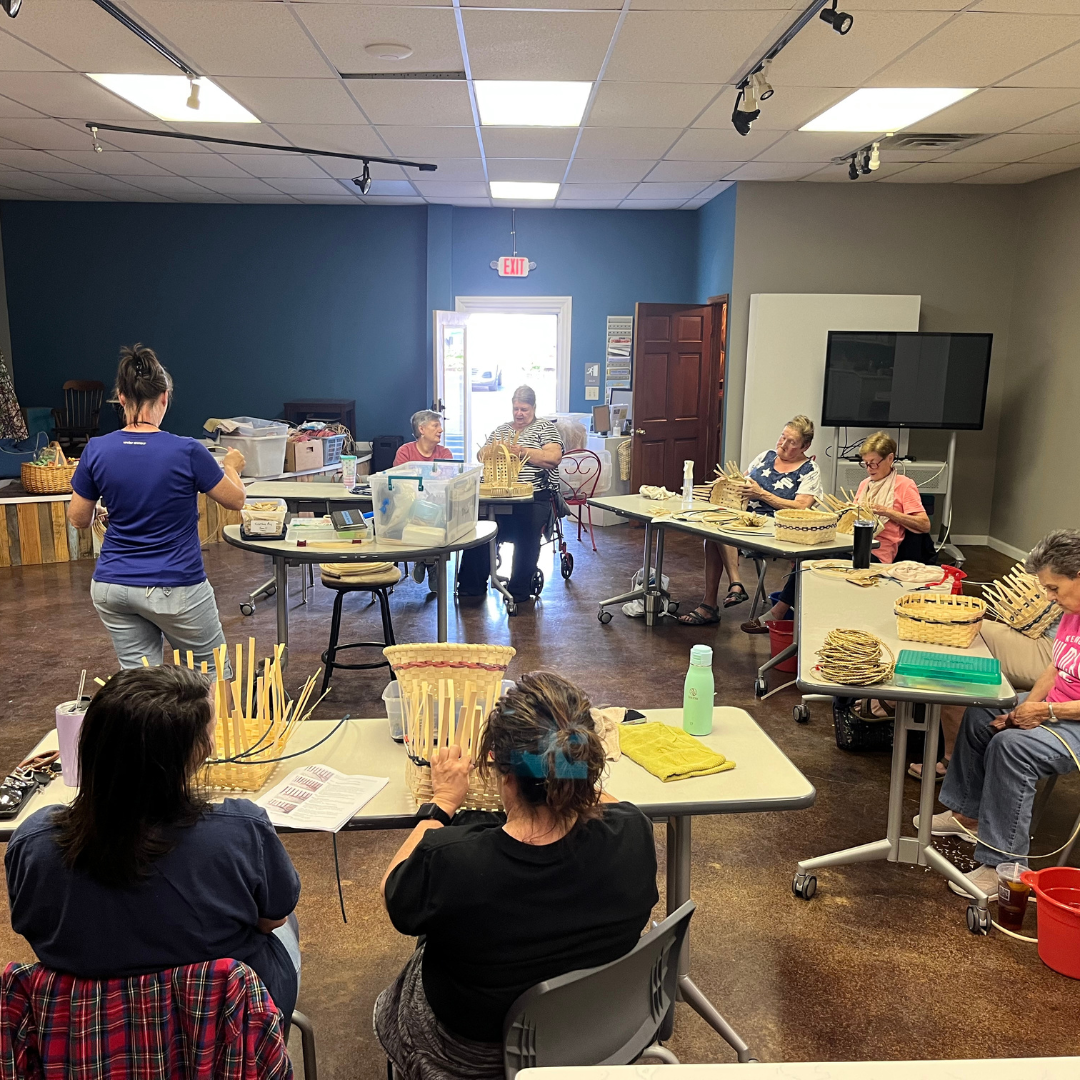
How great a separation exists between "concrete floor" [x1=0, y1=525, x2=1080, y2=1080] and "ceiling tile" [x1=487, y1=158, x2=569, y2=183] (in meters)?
4.20

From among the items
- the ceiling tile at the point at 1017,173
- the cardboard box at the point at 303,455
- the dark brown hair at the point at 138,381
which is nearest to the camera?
the dark brown hair at the point at 138,381

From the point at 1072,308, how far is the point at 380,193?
19.6 feet

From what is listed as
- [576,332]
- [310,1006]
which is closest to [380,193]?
[576,332]

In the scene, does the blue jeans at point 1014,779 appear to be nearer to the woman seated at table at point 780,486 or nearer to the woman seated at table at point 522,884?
the woman seated at table at point 522,884

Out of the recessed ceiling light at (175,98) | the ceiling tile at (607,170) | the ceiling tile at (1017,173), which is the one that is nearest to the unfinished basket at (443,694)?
the recessed ceiling light at (175,98)

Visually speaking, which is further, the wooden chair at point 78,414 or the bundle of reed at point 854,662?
the wooden chair at point 78,414

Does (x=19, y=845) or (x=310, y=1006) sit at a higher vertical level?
(x=19, y=845)

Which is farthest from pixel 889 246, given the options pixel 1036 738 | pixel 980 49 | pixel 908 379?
pixel 1036 738

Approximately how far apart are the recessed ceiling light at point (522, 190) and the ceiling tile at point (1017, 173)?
3.48m

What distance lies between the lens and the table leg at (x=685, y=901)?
224cm

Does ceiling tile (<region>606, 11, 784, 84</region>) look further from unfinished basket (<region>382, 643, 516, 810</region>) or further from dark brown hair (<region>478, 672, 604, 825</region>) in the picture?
dark brown hair (<region>478, 672, 604, 825</region>)

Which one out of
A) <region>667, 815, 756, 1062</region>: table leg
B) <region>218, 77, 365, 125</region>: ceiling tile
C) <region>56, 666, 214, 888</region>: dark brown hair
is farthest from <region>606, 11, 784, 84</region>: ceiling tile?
<region>56, 666, 214, 888</region>: dark brown hair

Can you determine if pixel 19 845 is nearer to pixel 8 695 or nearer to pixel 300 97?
pixel 8 695

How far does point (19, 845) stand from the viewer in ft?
4.79
